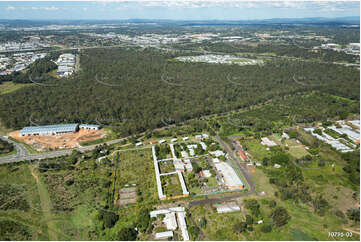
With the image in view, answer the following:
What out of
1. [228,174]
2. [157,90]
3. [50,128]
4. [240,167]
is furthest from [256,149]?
[50,128]

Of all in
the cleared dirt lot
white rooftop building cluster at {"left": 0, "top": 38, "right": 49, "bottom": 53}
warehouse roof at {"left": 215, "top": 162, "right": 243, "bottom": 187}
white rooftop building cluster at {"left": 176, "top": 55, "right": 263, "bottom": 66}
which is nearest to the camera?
warehouse roof at {"left": 215, "top": 162, "right": 243, "bottom": 187}

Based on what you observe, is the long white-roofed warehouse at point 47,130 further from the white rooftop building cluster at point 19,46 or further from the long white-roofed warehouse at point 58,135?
the white rooftop building cluster at point 19,46

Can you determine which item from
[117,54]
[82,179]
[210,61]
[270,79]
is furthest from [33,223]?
[117,54]

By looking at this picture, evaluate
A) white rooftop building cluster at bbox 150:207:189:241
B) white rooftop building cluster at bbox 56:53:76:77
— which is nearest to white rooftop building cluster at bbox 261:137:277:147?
white rooftop building cluster at bbox 150:207:189:241

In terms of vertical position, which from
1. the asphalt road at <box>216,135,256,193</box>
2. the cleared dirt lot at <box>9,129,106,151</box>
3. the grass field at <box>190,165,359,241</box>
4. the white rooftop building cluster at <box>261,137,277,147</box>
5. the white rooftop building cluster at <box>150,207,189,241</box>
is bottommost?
the grass field at <box>190,165,359,241</box>

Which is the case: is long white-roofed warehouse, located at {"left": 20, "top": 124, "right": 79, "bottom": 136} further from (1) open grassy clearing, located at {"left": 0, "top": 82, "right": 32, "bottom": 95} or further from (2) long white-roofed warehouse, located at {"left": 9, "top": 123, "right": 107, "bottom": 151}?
(1) open grassy clearing, located at {"left": 0, "top": 82, "right": 32, "bottom": 95}

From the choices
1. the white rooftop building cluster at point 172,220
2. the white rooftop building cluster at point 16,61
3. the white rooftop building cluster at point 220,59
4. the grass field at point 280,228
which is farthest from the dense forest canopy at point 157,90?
the grass field at point 280,228

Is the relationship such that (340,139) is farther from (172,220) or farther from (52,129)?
(52,129)
